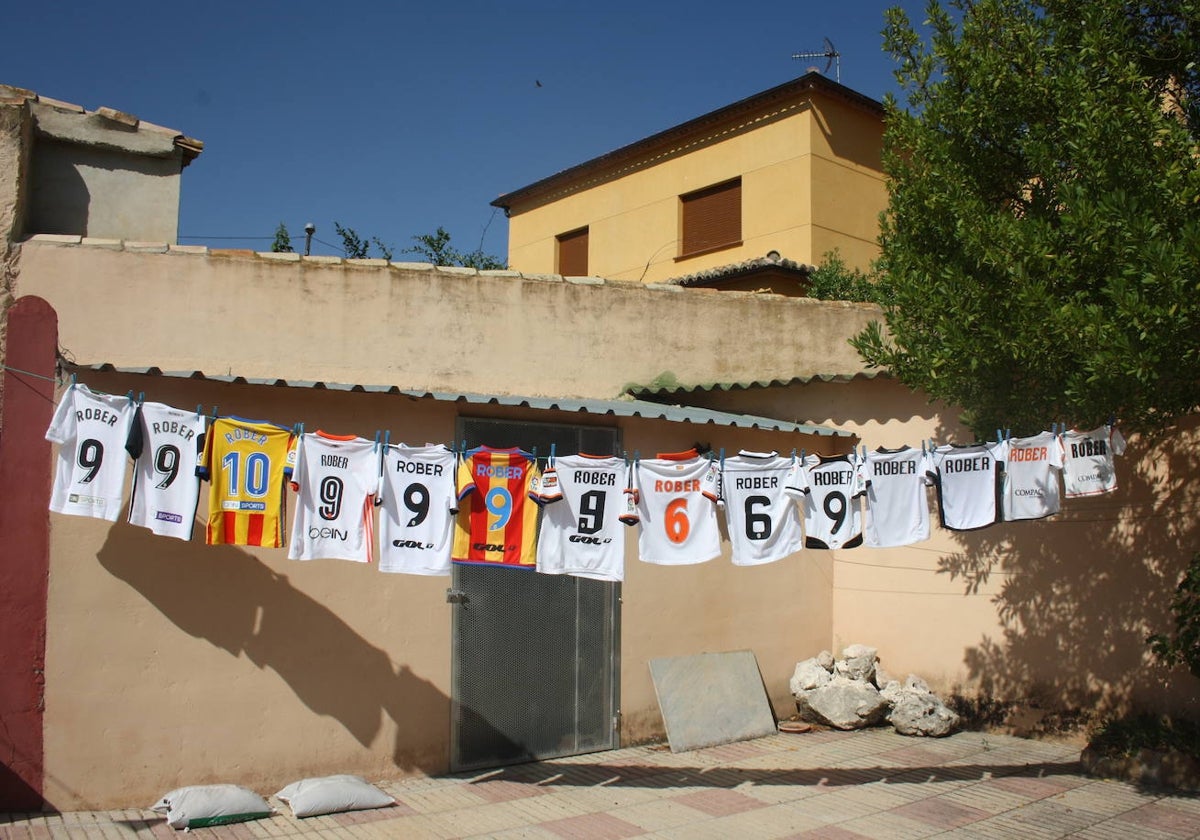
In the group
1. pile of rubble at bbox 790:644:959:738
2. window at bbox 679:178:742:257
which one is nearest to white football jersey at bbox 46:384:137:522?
pile of rubble at bbox 790:644:959:738

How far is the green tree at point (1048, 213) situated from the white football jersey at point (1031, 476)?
43 centimetres

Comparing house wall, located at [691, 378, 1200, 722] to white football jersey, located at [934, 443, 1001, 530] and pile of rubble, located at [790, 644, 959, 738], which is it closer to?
pile of rubble, located at [790, 644, 959, 738]

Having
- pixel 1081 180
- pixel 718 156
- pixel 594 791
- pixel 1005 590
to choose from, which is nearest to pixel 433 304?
pixel 594 791

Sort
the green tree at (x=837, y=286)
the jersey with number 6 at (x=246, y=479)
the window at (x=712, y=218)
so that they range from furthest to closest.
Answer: the window at (x=712, y=218) < the green tree at (x=837, y=286) < the jersey with number 6 at (x=246, y=479)

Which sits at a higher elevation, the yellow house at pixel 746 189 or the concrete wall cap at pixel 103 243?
the yellow house at pixel 746 189

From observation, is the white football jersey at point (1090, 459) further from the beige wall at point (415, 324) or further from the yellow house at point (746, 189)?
the yellow house at point (746, 189)

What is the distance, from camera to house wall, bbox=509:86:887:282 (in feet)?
56.1

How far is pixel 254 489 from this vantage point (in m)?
6.76

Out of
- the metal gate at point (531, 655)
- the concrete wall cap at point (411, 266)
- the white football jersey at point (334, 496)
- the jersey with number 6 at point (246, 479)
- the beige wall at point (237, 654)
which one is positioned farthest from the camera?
the concrete wall cap at point (411, 266)

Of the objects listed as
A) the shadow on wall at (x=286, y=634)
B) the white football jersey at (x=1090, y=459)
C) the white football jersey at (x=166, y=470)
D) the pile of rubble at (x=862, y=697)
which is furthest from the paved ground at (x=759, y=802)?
the white football jersey at (x=1090, y=459)

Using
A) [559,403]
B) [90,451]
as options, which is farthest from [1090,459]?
[90,451]

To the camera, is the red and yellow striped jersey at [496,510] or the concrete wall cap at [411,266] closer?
the red and yellow striped jersey at [496,510]

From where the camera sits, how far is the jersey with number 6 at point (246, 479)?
21.8 feet

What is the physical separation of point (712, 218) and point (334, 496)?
1302cm
